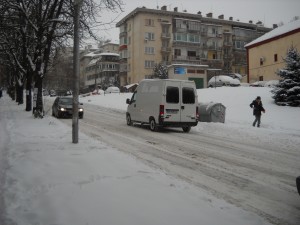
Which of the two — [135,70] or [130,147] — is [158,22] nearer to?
[135,70]

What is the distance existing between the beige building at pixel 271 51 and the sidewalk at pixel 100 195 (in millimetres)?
39947

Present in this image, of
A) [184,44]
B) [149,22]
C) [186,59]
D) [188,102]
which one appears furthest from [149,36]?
[188,102]

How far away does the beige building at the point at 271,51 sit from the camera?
45219mm

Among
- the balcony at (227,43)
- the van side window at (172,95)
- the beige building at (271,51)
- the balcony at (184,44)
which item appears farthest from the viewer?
the balcony at (227,43)

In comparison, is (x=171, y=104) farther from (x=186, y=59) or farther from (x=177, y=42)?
(x=186, y=59)

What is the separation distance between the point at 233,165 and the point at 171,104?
24.7 feet

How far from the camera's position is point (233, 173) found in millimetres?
8352

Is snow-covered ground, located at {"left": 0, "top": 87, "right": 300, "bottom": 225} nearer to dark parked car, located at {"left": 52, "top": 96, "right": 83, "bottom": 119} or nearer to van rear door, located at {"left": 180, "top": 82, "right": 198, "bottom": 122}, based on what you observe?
van rear door, located at {"left": 180, "top": 82, "right": 198, "bottom": 122}

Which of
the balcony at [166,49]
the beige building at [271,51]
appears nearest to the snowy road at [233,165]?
the beige building at [271,51]

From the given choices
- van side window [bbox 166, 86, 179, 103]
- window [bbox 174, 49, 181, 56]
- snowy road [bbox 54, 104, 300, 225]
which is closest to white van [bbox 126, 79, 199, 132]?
van side window [bbox 166, 86, 179, 103]

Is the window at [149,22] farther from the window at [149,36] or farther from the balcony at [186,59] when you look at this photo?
the balcony at [186,59]

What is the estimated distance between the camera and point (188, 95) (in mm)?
16938

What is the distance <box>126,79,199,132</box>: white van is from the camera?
16.4 meters

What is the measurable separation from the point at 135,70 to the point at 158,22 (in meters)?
10.2
